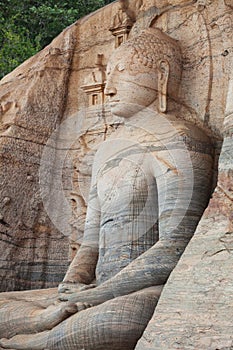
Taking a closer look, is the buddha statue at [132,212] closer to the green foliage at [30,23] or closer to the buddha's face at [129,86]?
the buddha's face at [129,86]

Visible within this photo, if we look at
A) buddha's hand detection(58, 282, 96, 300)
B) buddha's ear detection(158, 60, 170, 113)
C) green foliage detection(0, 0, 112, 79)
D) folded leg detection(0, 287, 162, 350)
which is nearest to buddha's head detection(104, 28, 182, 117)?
buddha's ear detection(158, 60, 170, 113)

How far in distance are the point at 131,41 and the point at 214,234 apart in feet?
7.58

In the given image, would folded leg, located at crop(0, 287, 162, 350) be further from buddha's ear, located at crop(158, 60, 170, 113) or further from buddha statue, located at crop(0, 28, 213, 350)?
buddha's ear, located at crop(158, 60, 170, 113)

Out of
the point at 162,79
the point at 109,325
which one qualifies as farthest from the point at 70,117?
the point at 109,325

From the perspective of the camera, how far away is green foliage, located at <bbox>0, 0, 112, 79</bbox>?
10.7 meters

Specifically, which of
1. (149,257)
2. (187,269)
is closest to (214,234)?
(187,269)

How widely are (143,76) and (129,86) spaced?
5.2 inches

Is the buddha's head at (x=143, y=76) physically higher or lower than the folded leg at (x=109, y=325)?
higher

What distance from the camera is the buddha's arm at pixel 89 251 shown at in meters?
6.34

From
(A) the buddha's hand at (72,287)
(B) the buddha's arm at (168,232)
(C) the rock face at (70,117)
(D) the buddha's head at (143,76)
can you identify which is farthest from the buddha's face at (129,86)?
(A) the buddha's hand at (72,287)

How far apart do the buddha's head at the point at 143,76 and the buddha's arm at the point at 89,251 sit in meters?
0.76

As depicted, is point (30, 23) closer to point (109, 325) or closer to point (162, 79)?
point (162, 79)

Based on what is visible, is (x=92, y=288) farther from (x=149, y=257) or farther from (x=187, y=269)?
(x=187, y=269)

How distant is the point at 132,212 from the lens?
6199 millimetres
